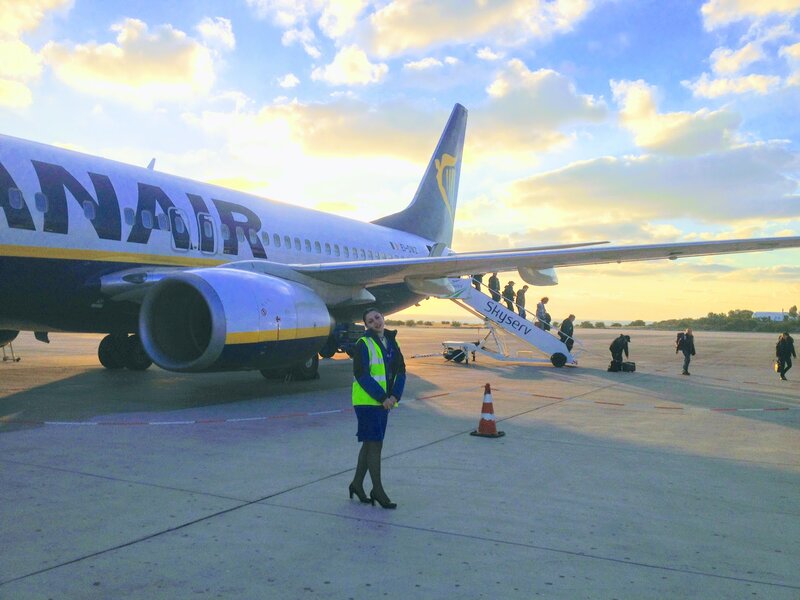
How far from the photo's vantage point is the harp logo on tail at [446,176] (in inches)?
821

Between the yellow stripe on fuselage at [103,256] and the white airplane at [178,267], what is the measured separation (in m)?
0.02

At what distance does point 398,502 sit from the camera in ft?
15.0

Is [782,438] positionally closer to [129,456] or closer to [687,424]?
[687,424]

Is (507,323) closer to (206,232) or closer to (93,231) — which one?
(206,232)

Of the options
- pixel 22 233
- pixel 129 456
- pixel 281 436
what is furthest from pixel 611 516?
pixel 22 233

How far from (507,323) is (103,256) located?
11.1m

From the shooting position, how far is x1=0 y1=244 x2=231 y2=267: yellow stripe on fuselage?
8.20 m

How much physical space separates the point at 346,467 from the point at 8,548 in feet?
8.61

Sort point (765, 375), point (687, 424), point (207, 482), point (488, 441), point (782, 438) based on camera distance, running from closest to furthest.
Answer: point (207, 482) < point (488, 441) < point (782, 438) < point (687, 424) < point (765, 375)

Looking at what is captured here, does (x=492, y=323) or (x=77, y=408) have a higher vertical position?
(x=492, y=323)

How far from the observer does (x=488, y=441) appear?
22.1 feet

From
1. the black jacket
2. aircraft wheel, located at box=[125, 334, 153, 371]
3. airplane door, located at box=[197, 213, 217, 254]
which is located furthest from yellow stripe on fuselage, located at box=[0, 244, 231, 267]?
the black jacket

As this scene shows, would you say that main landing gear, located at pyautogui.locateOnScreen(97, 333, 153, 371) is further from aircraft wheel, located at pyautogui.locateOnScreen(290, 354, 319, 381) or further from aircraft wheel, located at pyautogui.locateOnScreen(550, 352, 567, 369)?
aircraft wheel, located at pyautogui.locateOnScreen(550, 352, 567, 369)

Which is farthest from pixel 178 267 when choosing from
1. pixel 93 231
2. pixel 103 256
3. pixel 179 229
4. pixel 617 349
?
pixel 617 349
